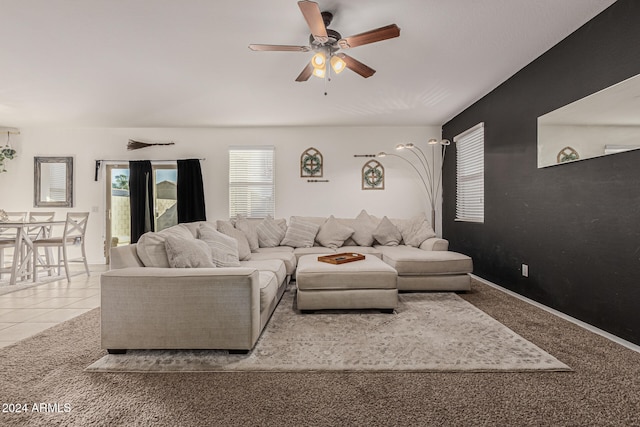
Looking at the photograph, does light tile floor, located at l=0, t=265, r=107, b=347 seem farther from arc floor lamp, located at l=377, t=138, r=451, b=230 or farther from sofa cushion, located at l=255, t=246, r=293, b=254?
arc floor lamp, located at l=377, t=138, r=451, b=230

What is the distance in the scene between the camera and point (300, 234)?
477 cm

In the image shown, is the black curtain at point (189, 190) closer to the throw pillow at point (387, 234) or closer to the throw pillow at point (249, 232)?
the throw pillow at point (249, 232)

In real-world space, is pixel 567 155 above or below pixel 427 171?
below

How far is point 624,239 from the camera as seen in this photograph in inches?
91.6

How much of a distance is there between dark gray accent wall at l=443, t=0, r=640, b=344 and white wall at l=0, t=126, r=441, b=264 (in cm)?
184

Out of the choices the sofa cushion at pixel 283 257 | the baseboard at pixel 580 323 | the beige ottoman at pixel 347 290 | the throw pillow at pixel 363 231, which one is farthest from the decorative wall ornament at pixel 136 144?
the baseboard at pixel 580 323

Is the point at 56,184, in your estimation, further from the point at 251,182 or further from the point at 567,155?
the point at 567,155

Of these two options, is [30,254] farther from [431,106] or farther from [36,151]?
[431,106]

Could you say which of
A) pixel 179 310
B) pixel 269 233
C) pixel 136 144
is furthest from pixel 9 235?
pixel 179 310

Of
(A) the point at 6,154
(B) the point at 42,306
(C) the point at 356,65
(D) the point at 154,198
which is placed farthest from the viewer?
(D) the point at 154,198

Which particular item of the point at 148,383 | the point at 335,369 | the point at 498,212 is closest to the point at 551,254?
the point at 498,212

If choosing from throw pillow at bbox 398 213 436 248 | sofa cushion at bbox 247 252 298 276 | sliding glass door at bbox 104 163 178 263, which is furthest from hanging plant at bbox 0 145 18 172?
throw pillow at bbox 398 213 436 248

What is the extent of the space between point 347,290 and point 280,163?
3.56m

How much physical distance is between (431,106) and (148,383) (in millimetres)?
4748
